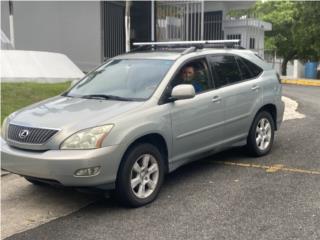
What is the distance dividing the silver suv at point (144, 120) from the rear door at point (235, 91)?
14 mm

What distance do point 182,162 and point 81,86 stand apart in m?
1.69

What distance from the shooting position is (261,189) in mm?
5762

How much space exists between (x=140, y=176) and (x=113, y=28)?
13.7 metres

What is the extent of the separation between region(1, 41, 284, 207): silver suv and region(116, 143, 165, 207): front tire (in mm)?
11

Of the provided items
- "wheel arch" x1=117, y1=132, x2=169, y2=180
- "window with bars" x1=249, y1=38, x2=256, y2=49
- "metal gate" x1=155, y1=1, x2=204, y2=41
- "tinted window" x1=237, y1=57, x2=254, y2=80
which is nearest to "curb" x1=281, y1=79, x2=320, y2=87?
"window with bars" x1=249, y1=38, x2=256, y2=49

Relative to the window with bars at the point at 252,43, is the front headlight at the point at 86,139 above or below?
below

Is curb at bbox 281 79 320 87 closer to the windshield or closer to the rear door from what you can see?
the rear door

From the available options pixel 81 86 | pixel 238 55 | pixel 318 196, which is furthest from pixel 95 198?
pixel 238 55

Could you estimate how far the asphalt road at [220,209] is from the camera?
4.58 metres

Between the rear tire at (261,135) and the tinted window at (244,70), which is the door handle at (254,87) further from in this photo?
the rear tire at (261,135)

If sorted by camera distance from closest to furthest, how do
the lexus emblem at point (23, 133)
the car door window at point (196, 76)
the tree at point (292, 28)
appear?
the lexus emblem at point (23, 133)
the car door window at point (196, 76)
the tree at point (292, 28)

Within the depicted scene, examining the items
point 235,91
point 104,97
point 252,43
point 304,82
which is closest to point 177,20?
point 252,43

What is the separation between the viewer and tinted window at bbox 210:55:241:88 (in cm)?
665

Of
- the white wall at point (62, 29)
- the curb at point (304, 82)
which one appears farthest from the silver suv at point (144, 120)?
the curb at point (304, 82)
